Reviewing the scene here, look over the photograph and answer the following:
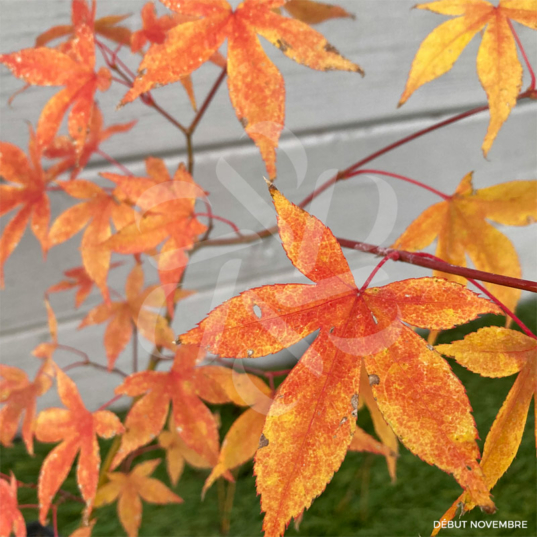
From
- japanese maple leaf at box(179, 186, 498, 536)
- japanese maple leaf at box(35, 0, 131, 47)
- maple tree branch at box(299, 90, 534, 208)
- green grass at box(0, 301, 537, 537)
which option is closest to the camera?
japanese maple leaf at box(179, 186, 498, 536)

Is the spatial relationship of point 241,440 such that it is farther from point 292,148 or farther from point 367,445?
point 292,148

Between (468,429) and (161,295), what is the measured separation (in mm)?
395

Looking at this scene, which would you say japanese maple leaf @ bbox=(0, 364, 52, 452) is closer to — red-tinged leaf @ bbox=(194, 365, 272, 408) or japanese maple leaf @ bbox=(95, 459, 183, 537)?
japanese maple leaf @ bbox=(95, 459, 183, 537)

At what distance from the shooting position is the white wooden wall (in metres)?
0.63

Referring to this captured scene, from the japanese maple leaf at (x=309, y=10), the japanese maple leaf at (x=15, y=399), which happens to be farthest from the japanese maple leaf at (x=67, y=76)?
the japanese maple leaf at (x=15, y=399)

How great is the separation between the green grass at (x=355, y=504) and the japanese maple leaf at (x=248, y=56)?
20.4 inches

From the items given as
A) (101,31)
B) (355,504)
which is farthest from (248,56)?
(355,504)

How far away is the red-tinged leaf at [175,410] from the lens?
391mm

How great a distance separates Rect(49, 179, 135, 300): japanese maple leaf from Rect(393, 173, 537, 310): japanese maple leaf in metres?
0.26

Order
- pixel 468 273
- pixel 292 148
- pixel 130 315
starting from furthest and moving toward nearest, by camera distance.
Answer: pixel 292 148, pixel 130 315, pixel 468 273

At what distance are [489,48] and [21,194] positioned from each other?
16.9 inches

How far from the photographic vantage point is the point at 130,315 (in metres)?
0.57

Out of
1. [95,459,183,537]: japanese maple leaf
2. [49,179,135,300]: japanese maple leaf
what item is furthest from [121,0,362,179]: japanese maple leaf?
[95,459,183,537]: japanese maple leaf

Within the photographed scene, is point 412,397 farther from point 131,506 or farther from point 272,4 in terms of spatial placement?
point 131,506
